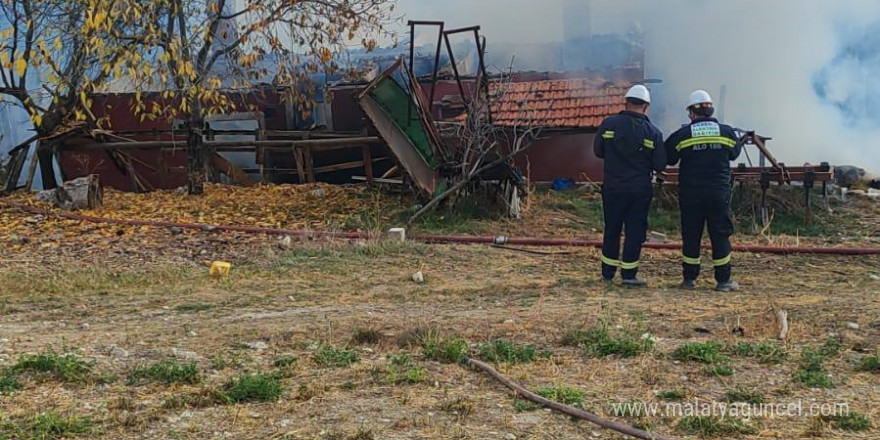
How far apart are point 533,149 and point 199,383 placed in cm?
1010

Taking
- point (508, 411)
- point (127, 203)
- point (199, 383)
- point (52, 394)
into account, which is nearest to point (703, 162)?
point (508, 411)

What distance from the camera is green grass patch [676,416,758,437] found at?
317cm

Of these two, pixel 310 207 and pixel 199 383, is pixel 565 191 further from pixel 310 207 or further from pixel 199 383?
pixel 199 383

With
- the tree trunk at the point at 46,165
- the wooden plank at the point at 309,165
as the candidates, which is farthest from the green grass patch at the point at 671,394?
the tree trunk at the point at 46,165

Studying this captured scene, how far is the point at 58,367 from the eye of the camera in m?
3.88

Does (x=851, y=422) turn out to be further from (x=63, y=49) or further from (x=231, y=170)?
(x=231, y=170)

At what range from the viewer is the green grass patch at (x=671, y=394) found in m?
3.55

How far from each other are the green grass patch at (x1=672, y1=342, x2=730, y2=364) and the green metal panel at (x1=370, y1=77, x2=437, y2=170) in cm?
621

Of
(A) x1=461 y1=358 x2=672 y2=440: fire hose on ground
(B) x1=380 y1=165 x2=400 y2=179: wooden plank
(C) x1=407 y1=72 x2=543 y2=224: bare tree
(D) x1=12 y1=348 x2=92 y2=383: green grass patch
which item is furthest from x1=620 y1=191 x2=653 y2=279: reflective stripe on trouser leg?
(B) x1=380 y1=165 x2=400 y2=179: wooden plank

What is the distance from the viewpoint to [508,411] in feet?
11.3

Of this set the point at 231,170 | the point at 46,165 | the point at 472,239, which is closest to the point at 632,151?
the point at 472,239

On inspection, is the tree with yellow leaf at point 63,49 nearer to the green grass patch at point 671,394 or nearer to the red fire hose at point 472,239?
the red fire hose at point 472,239

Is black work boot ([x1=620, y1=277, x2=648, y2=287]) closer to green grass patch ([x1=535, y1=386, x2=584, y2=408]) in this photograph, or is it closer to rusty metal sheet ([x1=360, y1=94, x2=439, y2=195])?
green grass patch ([x1=535, y1=386, x2=584, y2=408])

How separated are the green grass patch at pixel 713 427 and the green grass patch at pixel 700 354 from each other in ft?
2.71
